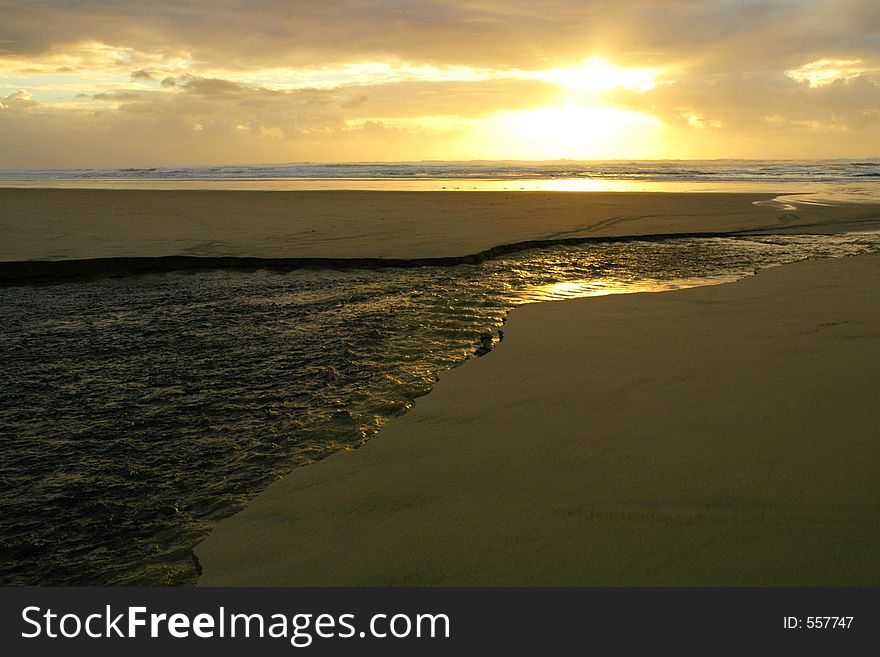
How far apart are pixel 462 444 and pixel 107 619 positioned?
1589 mm

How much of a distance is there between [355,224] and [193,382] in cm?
866

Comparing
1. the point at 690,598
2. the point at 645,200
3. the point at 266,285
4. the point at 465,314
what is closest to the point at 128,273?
the point at 266,285

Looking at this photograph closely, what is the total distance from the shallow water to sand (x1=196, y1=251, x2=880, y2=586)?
0.29 metres

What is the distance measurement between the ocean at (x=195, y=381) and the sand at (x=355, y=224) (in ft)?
4.75

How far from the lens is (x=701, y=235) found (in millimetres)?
11164

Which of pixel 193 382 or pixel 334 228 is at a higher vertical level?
pixel 334 228

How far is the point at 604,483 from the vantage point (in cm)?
267

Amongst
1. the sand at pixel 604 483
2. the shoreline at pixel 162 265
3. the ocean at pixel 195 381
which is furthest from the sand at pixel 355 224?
the sand at pixel 604 483

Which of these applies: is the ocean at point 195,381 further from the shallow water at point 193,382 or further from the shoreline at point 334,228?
the shoreline at point 334,228

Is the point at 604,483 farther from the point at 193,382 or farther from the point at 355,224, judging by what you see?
the point at 355,224

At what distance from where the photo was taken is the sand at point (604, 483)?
2.17 m

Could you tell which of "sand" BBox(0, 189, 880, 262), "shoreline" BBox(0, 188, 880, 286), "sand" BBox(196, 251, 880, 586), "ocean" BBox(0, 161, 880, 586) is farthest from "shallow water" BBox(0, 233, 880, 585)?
"sand" BBox(0, 189, 880, 262)

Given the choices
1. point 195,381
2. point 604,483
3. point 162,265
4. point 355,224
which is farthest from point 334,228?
point 604,483

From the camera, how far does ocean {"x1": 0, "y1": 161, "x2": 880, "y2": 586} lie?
2.60 m
